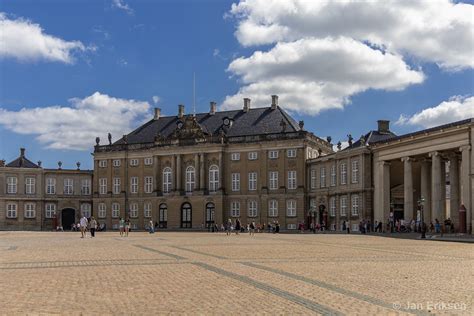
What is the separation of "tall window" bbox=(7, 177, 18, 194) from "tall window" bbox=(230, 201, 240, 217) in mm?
30800

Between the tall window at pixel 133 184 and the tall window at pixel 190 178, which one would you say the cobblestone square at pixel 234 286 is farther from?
the tall window at pixel 133 184

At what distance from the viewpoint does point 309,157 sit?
7569 centimetres

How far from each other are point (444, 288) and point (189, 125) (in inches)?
2731

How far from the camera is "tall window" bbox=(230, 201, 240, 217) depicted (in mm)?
78750

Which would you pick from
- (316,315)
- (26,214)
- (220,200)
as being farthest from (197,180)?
(316,315)

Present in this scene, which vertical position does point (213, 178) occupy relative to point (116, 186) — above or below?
above

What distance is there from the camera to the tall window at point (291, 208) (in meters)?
74.9

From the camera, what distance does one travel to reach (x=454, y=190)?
51375 mm

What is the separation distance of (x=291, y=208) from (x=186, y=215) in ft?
46.9

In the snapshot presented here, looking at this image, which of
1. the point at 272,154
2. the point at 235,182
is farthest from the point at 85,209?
the point at 272,154

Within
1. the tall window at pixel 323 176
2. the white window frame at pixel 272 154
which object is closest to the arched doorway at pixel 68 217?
the white window frame at pixel 272 154

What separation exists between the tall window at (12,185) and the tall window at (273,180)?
35843 millimetres

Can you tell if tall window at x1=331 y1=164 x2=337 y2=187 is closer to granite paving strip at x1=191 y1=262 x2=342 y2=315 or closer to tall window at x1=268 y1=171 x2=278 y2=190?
tall window at x1=268 y1=171 x2=278 y2=190

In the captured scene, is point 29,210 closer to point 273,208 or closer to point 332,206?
point 273,208
